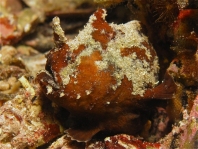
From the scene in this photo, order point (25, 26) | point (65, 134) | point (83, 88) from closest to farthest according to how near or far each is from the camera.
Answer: point (83, 88) → point (65, 134) → point (25, 26)

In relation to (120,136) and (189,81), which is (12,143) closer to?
(120,136)

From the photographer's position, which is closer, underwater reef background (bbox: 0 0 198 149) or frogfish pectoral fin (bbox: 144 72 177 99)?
underwater reef background (bbox: 0 0 198 149)

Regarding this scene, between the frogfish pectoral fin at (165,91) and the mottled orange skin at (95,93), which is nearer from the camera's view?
the mottled orange skin at (95,93)

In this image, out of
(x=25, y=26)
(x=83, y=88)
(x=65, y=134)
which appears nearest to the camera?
(x=83, y=88)

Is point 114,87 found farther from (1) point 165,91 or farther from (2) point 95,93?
(1) point 165,91

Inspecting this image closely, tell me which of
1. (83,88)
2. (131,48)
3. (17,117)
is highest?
(131,48)

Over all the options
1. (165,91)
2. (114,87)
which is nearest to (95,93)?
(114,87)

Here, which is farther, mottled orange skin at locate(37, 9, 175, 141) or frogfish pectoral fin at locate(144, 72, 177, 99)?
frogfish pectoral fin at locate(144, 72, 177, 99)

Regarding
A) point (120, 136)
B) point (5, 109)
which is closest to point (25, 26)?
point (5, 109)
